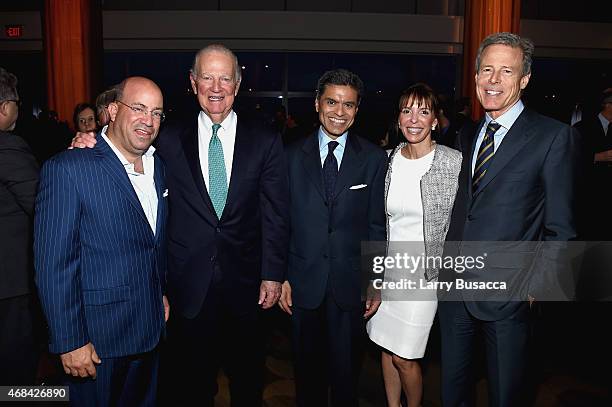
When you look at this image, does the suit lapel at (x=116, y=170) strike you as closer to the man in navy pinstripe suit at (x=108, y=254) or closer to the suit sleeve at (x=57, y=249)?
the man in navy pinstripe suit at (x=108, y=254)

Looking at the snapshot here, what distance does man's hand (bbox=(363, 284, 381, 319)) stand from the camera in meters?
2.28

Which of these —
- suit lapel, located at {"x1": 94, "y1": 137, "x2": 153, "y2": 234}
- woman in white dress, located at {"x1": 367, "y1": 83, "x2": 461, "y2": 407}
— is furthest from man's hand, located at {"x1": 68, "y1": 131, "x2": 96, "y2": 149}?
woman in white dress, located at {"x1": 367, "y1": 83, "x2": 461, "y2": 407}

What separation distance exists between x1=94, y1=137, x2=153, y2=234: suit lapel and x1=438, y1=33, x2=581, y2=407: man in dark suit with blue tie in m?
1.32

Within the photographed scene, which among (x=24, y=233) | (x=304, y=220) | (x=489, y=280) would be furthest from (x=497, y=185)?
(x=24, y=233)

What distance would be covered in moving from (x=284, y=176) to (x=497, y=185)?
36.0 inches

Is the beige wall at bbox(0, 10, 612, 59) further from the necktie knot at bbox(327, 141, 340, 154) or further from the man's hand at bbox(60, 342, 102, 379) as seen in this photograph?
the man's hand at bbox(60, 342, 102, 379)

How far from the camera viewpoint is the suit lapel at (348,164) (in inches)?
82.9

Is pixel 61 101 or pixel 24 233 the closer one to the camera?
pixel 24 233

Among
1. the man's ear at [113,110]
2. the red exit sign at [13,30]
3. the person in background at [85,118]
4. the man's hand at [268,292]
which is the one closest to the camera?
the man's ear at [113,110]

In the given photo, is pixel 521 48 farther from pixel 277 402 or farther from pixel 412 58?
pixel 412 58

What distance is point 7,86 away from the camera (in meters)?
2.01

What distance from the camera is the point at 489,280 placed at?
6.02ft

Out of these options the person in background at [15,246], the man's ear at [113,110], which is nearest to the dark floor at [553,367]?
the person in background at [15,246]

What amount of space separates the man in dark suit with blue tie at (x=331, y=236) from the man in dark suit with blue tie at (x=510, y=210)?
17.5 inches
